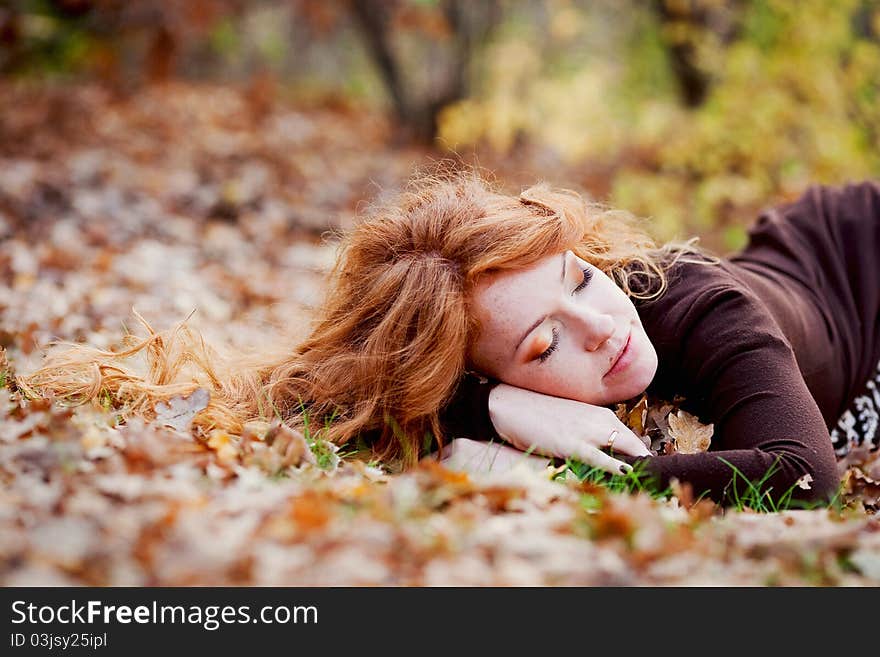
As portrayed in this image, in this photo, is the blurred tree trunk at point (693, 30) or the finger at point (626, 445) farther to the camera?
the blurred tree trunk at point (693, 30)

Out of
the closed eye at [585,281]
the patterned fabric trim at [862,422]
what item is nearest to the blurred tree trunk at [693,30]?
the patterned fabric trim at [862,422]

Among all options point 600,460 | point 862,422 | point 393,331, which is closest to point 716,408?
point 600,460

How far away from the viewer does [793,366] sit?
265 cm

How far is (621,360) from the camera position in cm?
262

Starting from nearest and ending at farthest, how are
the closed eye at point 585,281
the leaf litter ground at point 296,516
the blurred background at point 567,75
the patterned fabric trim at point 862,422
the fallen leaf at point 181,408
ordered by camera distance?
the leaf litter ground at point 296,516 → the closed eye at point 585,281 → the fallen leaf at point 181,408 → the patterned fabric trim at point 862,422 → the blurred background at point 567,75

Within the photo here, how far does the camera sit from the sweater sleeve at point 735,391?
97.0 inches

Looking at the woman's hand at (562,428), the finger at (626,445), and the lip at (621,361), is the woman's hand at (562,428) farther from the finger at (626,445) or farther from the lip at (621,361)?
the lip at (621,361)

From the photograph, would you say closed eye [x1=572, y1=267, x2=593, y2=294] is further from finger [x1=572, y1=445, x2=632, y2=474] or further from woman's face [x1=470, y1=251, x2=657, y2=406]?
finger [x1=572, y1=445, x2=632, y2=474]

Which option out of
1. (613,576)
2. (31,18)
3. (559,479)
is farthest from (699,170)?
(31,18)

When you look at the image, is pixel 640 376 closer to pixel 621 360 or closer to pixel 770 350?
pixel 621 360

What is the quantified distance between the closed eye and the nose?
0.11 metres

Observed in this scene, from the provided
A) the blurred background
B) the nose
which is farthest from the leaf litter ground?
the blurred background

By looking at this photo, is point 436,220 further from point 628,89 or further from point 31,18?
point 31,18
